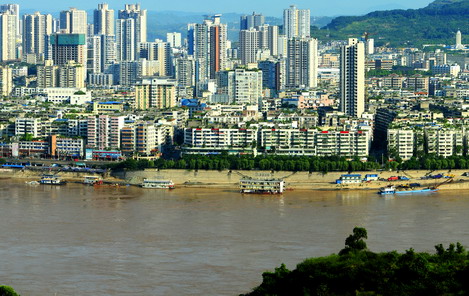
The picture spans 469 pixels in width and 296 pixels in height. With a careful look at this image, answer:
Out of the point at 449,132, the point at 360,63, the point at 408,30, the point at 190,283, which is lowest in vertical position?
the point at 190,283

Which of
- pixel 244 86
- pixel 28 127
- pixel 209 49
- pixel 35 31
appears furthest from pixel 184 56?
pixel 28 127

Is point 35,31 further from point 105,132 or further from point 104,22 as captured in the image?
point 105,132

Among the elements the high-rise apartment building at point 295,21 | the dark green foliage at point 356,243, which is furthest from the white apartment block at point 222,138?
the high-rise apartment building at point 295,21

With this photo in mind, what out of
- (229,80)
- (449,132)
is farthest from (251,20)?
(449,132)

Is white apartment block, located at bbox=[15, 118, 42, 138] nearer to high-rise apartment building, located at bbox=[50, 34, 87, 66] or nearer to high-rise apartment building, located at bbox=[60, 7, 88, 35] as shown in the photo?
high-rise apartment building, located at bbox=[50, 34, 87, 66]

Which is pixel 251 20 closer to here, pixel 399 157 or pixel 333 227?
pixel 399 157

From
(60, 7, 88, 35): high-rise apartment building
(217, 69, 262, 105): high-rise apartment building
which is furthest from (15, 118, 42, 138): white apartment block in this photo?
(60, 7, 88, 35): high-rise apartment building
